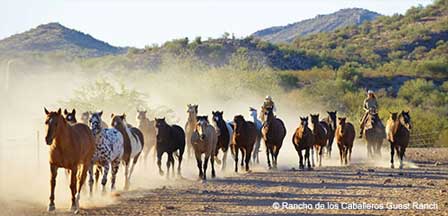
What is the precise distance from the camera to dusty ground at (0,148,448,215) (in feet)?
50.9

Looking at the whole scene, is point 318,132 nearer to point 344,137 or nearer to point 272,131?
point 344,137

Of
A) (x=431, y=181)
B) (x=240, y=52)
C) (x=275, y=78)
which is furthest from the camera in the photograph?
(x=240, y=52)

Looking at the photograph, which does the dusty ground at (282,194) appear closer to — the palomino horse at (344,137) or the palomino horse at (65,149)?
the palomino horse at (65,149)

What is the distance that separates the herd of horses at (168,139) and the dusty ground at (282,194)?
0.81 metres

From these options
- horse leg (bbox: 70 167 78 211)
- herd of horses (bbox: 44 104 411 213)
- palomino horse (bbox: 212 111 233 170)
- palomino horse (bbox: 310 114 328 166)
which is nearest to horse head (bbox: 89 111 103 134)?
herd of horses (bbox: 44 104 411 213)

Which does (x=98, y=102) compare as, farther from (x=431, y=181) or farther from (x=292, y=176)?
(x=431, y=181)

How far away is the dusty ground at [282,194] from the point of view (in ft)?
50.9

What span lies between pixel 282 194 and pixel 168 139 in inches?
231

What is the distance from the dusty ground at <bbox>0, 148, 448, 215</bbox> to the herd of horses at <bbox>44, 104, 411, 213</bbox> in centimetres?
81

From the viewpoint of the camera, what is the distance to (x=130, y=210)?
619 inches

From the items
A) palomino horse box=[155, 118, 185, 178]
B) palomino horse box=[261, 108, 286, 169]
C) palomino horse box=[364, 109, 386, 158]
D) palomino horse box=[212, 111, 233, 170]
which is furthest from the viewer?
palomino horse box=[364, 109, 386, 158]

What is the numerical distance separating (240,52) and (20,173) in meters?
70.6

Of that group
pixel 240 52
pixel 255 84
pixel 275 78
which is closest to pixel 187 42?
pixel 240 52

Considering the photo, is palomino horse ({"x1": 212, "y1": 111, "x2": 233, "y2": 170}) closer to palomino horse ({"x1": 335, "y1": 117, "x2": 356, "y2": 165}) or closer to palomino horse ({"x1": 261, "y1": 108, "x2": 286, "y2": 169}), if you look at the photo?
palomino horse ({"x1": 261, "y1": 108, "x2": 286, "y2": 169})
